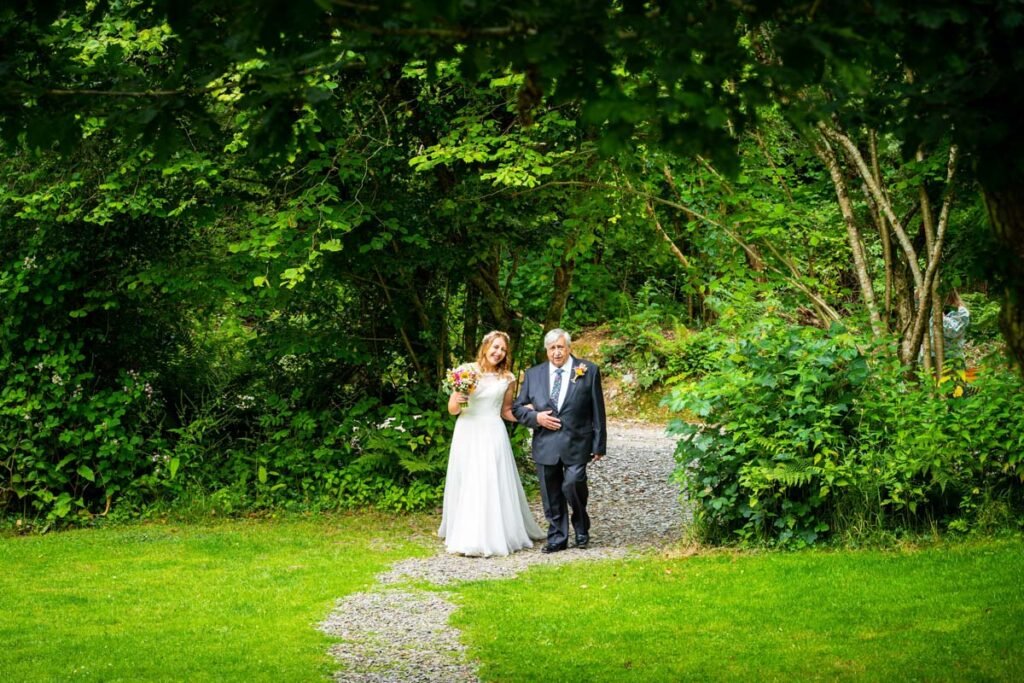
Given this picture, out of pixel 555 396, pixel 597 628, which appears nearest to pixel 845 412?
pixel 555 396

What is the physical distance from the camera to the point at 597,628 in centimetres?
707

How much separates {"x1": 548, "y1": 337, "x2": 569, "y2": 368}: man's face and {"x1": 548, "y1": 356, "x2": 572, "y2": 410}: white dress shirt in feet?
0.15

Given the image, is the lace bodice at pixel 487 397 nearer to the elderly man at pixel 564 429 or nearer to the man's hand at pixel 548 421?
the elderly man at pixel 564 429

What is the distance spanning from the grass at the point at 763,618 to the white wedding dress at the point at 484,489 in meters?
1.16

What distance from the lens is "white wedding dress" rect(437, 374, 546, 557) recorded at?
33.2 feet

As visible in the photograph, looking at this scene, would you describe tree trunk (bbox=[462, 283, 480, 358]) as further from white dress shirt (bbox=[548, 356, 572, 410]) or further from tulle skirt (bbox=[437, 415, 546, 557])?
white dress shirt (bbox=[548, 356, 572, 410])

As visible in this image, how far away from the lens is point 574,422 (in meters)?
9.88

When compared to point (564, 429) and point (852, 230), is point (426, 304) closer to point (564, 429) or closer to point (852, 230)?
point (564, 429)

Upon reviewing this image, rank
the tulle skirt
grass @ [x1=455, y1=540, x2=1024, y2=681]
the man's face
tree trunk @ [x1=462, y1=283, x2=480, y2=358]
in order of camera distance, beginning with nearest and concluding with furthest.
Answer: grass @ [x1=455, y1=540, x2=1024, y2=681]
the man's face
the tulle skirt
tree trunk @ [x1=462, y1=283, x2=480, y2=358]

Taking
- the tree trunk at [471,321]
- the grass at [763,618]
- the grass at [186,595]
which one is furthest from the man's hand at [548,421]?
the tree trunk at [471,321]

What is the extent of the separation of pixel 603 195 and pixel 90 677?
6.96 m

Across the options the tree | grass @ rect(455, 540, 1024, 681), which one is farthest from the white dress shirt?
the tree

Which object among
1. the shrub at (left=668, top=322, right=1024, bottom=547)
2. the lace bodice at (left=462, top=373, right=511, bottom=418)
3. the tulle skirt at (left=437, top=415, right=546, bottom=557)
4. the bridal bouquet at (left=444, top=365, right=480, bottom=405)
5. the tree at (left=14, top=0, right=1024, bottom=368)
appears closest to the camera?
the tree at (left=14, top=0, right=1024, bottom=368)

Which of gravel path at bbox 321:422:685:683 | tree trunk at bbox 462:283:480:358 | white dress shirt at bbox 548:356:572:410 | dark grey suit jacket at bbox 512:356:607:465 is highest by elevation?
tree trunk at bbox 462:283:480:358
